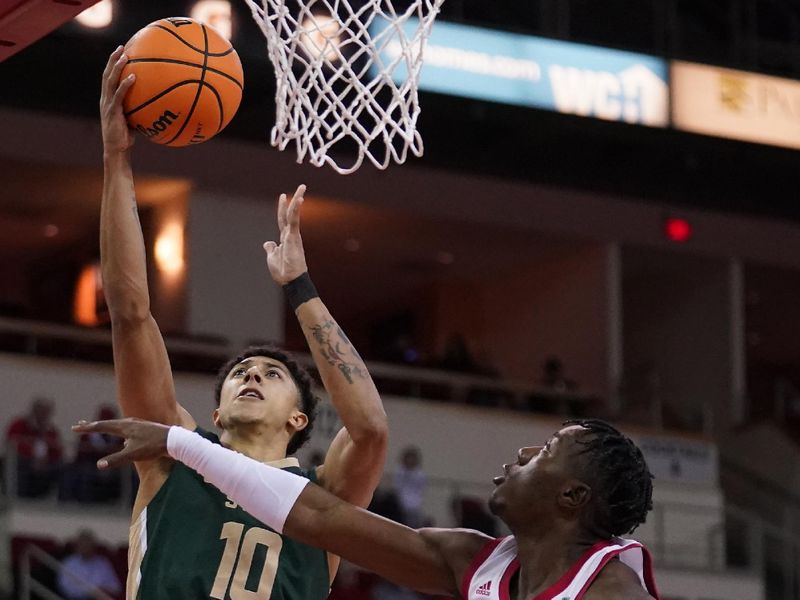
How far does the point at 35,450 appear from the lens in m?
11.0

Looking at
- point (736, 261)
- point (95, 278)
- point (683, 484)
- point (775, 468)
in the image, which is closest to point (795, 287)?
point (736, 261)

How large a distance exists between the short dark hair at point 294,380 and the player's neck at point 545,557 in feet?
3.39

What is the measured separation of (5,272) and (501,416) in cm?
654

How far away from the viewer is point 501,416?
14180mm

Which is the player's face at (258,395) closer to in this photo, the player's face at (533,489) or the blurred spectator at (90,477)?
the player's face at (533,489)

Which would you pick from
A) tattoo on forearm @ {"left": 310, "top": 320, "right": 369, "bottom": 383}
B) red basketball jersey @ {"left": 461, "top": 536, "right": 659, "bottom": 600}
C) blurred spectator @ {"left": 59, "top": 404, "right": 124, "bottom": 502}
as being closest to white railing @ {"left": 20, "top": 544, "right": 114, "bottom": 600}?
blurred spectator @ {"left": 59, "top": 404, "right": 124, "bottom": 502}

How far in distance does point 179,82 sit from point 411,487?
8141 millimetres

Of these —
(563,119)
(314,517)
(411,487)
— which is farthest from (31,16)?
(563,119)

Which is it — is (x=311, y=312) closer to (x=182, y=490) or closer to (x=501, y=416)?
(x=182, y=490)

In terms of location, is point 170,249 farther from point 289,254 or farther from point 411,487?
point 289,254

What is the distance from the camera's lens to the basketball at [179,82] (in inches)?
161

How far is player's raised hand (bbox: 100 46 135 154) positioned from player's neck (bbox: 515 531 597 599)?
144cm

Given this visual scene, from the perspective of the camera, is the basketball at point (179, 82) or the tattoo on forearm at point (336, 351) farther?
the basketball at point (179, 82)

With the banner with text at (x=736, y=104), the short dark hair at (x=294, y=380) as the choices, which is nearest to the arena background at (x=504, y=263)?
the banner with text at (x=736, y=104)
